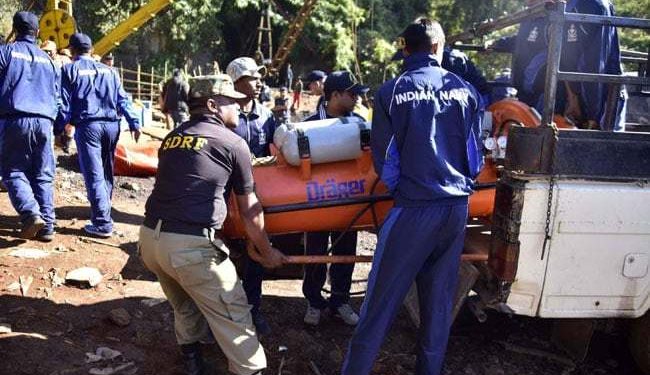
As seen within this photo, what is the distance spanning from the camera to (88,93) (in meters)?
5.43

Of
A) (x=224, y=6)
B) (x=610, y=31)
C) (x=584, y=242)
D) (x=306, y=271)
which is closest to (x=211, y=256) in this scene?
(x=306, y=271)

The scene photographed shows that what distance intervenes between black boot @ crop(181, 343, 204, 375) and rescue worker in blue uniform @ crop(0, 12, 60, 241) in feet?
7.86

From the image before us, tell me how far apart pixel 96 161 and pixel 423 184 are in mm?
3720

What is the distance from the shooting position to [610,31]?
3.79 m

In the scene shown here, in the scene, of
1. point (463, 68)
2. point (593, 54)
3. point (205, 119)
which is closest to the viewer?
point (205, 119)

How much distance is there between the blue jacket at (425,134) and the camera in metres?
2.84

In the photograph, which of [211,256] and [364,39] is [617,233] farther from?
[364,39]

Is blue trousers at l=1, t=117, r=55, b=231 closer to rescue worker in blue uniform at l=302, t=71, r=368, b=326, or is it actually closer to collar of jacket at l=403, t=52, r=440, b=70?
rescue worker in blue uniform at l=302, t=71, r=368, b=326

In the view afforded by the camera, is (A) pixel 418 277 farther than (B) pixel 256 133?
No

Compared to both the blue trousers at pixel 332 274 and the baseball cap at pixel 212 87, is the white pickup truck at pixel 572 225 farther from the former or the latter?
the baseball cap at pixel 212 87

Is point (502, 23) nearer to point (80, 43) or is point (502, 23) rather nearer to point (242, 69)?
point (242, 69)

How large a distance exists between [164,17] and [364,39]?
9.13 meters

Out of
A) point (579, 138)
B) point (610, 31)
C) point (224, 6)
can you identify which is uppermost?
point (224, 6)

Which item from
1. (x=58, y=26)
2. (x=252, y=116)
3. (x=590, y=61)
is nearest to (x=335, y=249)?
(x=252, y=116)
